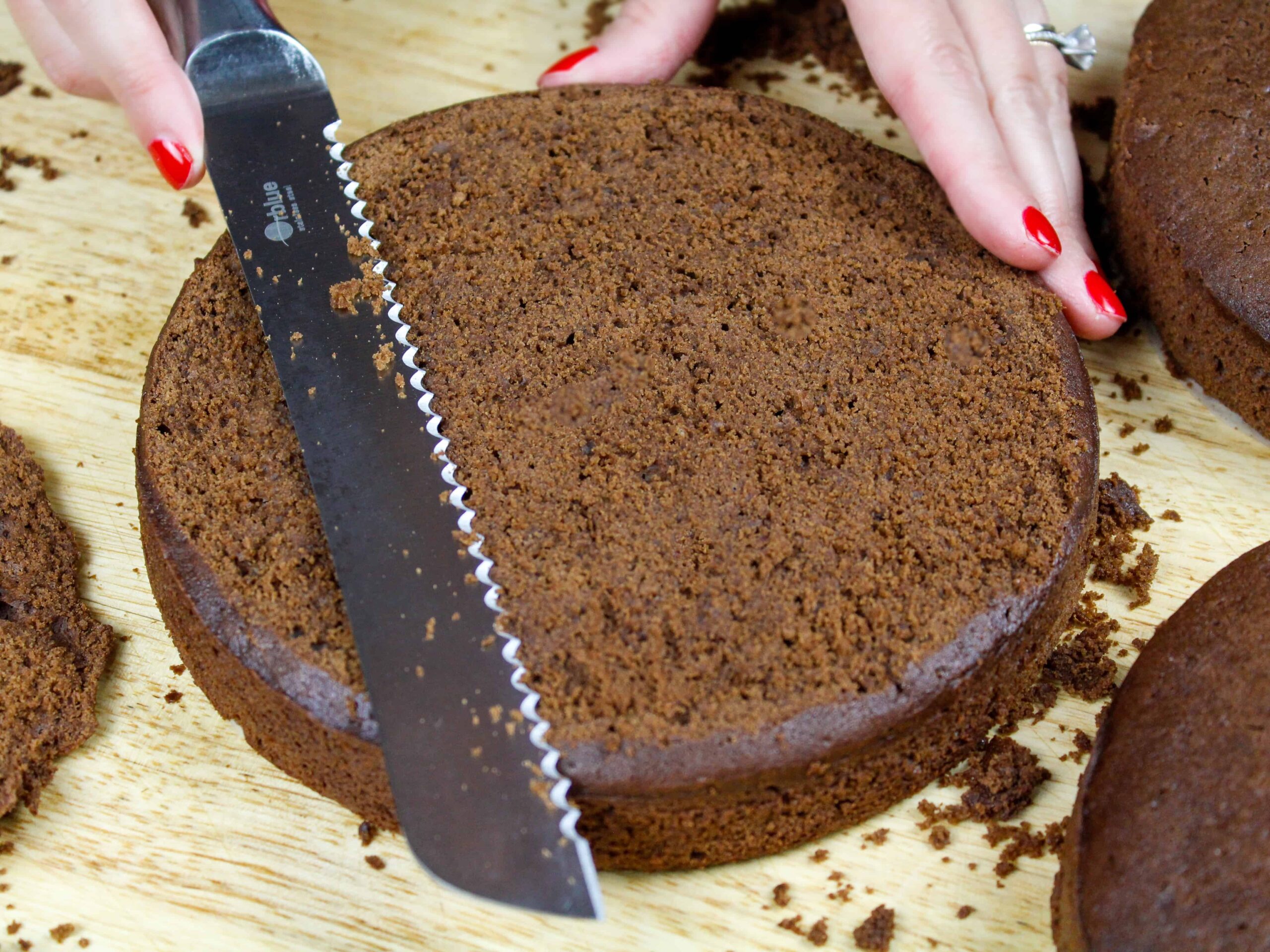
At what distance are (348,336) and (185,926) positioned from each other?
3.32ft

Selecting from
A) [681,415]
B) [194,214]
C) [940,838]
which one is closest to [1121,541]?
[940,838]

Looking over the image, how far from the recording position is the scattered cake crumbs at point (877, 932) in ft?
6.17

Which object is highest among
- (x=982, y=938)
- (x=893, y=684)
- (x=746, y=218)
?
(x=746, y=218)

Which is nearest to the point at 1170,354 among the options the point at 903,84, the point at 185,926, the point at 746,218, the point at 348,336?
the point at 903,84

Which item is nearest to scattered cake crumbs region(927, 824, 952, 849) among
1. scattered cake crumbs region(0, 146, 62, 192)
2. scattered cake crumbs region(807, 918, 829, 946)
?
scattered cake crumbs region(807, 918, 829, 946)

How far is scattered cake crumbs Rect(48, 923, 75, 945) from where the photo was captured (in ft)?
6.20

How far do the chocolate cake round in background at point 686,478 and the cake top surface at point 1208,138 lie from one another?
45cm

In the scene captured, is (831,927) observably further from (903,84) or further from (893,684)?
(903,84)

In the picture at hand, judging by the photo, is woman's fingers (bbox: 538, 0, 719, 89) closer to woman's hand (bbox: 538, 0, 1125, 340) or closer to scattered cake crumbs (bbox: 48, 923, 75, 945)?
woman's hand (bbox: 538, 0, 1125, 340)

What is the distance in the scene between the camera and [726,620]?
6.21 feet

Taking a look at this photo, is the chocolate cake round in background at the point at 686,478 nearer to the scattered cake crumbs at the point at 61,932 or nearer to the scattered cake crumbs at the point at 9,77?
the scattered cake crumbs at the point at 61,932

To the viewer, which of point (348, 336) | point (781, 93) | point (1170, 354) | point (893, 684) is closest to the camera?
point (893, 684)

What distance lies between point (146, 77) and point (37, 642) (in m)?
1.08

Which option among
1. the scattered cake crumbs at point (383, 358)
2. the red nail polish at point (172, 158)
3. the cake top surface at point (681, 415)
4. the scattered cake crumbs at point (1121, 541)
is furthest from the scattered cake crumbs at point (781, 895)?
the red nail polish at point (172, 158)
